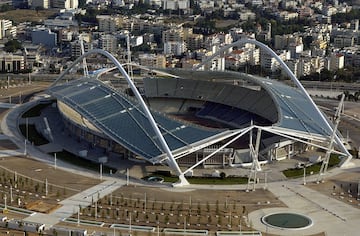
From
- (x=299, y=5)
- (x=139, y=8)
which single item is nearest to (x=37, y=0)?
(x=139, y=8)

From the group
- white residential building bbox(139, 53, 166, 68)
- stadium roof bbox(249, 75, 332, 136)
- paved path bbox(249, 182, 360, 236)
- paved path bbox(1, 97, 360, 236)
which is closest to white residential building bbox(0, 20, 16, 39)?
white residential building bbox(139, 53, 166, 68)

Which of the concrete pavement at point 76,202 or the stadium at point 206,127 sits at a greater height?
the stadium at point 206,127

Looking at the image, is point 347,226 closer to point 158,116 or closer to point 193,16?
point 158,116

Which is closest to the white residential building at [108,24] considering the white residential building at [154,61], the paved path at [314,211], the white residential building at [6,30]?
the white residential building at [6,30]

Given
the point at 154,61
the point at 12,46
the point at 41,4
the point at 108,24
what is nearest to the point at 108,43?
the point at 12,46

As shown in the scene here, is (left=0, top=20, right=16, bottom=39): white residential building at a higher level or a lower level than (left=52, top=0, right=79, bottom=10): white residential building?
lower

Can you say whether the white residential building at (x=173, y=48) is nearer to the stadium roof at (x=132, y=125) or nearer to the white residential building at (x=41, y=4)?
the stadium roof at (x=132, y=125)

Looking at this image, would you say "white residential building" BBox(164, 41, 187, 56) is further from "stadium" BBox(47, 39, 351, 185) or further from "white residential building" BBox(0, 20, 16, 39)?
"stadium" BBox(47, 39, 351, 185)
